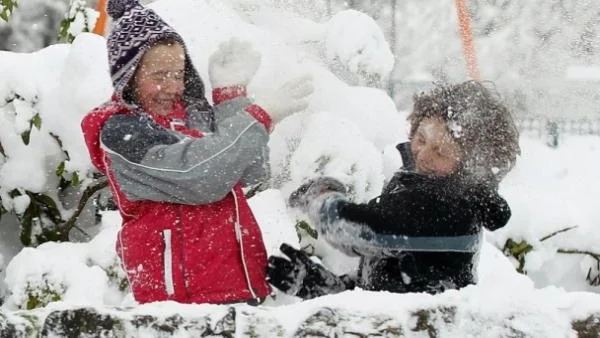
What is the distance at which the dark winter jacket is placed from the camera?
4.72 ft

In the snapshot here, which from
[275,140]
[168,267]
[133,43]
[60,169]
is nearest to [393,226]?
[168,267]

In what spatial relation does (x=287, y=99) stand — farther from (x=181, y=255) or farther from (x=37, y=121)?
(x=37, y=121)

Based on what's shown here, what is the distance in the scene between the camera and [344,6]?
9.30 ft

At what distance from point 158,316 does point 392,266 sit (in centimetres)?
56

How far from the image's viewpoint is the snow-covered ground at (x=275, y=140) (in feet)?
6.88

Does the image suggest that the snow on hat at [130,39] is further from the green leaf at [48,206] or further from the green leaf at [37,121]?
the green leaf at [48,206]

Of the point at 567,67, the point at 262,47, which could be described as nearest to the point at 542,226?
the point at 567,67

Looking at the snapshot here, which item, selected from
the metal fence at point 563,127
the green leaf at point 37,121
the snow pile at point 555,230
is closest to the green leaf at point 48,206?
the green leaf at point 37,121

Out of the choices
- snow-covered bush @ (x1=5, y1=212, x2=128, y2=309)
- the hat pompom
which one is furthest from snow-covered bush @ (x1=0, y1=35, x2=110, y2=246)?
the hat pompom

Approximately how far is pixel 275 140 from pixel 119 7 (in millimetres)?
619

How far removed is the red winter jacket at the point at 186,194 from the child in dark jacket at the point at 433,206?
84 mm

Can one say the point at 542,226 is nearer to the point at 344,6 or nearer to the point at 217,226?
the point at 344,6

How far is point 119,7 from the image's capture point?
5.42 feet

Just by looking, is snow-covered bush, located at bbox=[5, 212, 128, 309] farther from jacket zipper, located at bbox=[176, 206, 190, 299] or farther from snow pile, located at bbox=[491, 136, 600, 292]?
snow pile, located at bbox=[491, 136, 600, 292]
